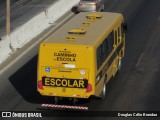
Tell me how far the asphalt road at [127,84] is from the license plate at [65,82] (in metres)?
1.63

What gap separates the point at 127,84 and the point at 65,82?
5.14 meters

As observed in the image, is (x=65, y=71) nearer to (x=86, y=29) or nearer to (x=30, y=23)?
(x=86, y=29)

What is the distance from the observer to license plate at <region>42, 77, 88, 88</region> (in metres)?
21.1

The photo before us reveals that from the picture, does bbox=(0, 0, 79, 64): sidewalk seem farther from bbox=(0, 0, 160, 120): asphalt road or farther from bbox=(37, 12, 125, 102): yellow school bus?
bbox=(37, 12, 125, 102): yellow school bus

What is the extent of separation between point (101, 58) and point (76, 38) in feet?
5.01

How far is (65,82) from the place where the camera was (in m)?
21.2

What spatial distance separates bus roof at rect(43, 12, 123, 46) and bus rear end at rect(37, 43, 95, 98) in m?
0.42

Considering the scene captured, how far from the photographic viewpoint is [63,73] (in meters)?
21.2

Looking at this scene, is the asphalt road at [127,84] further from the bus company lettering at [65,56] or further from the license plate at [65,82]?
the bus company lettering at [65,56]

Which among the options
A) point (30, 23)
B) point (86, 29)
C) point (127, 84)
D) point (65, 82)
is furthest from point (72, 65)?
point (30, 23)

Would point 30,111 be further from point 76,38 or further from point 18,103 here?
point 76,38

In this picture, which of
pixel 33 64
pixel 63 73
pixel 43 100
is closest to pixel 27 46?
pixel 33 64

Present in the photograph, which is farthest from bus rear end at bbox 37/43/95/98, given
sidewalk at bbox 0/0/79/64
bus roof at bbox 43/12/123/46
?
sidewalk at bbox 0/0/79/64

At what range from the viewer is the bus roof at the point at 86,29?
21.7m
